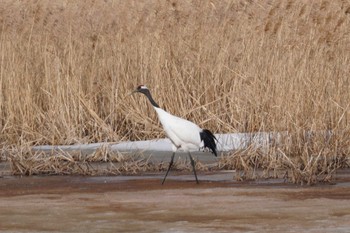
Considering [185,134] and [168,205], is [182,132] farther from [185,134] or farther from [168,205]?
[168,205]

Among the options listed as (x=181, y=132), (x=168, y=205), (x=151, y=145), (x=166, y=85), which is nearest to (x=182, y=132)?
(x=181, y=132)

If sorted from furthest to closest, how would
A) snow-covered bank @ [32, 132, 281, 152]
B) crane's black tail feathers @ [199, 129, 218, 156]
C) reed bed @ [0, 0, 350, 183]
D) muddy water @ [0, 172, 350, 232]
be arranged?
1. reed bed @ [0, 0, 350, 183]
2. snow-covered bank @ [32, 132, 281, 152]
3. crane's black tail feathers @ [199, 129, 218, 156]
4. muddy water @ [0, 172, 350, 232]

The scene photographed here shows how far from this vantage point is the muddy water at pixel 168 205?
8352mm

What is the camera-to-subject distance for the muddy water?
835 centimetres

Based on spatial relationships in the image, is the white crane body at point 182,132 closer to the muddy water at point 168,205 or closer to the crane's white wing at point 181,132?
the crane's white wing at point 181,132

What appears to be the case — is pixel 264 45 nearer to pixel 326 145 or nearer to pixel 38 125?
pixel 38 125

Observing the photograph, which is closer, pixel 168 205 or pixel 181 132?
pixel 168 205

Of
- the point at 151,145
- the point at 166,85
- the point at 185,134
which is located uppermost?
the point at 166,85

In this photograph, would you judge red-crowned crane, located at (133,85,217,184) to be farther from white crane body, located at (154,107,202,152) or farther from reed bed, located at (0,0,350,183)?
reed bed, located at (0,0,350,183)

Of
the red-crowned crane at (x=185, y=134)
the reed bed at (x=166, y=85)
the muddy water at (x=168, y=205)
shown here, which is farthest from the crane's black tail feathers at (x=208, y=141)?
the reed bed at (x=166, y=85)

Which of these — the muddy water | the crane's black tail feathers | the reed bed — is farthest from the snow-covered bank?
the muddy water

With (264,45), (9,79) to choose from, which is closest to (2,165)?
(9,79)

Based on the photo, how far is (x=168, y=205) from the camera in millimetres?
9312

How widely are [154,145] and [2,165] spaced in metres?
1.91
